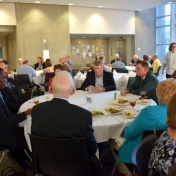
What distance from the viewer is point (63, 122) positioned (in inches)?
69.0

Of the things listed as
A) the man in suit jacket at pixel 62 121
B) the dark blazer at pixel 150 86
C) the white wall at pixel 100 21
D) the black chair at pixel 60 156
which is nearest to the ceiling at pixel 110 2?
the white wall at pixel 100 21

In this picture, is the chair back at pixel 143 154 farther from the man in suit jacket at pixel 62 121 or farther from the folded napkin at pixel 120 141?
the folded napkin at pixel 120 141

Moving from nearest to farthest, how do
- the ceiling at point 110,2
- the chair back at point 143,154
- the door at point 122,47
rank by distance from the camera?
the chair back at point 143,154
the ceiling at point 110,2
the door at point 122,47

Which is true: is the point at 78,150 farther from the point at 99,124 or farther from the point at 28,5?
the point at 28,5

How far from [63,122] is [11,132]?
112 cm

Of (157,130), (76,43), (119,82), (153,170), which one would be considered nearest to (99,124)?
(157,130)

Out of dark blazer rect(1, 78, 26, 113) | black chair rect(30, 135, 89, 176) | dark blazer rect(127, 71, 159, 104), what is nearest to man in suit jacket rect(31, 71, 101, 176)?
black chair rect(30, 135, 89, 176)

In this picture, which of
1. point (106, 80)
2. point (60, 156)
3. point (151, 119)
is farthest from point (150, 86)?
point (60, 156)

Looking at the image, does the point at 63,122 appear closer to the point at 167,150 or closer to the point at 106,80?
the point at 167,150

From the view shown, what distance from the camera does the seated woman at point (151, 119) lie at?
1.97 metres

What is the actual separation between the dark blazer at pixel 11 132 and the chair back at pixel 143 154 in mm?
1404

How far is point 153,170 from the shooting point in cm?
155

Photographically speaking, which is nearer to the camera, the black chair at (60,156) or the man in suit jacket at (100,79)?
the black chair at (60,156)

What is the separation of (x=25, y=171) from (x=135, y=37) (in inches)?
484
